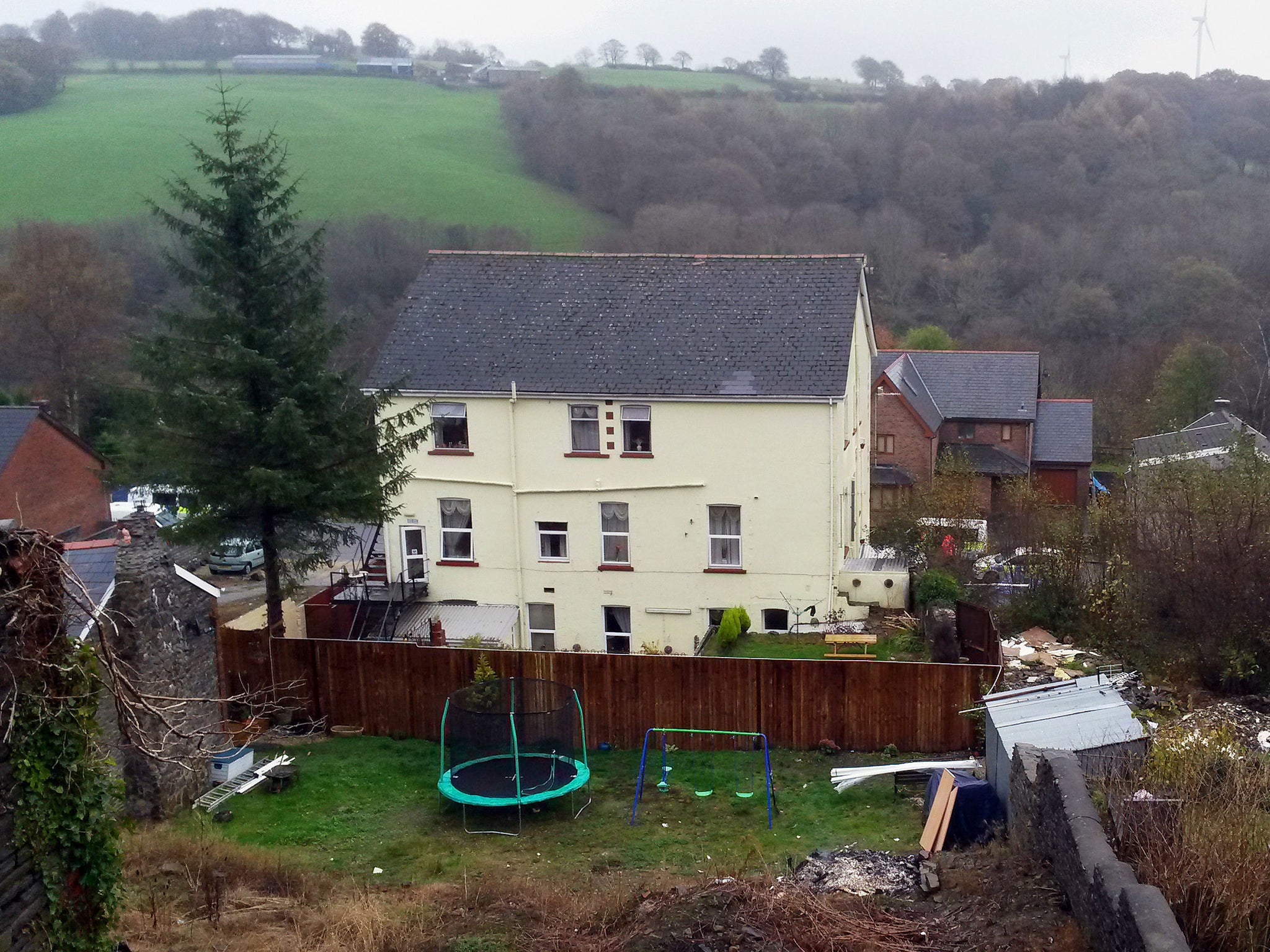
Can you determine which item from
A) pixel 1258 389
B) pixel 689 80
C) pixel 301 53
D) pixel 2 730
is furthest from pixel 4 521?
pixel 301 53

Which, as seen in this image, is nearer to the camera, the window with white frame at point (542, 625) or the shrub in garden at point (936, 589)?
the shrub in garden at point (936, 589)

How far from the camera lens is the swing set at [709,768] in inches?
629

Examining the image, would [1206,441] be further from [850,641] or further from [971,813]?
[971,813]

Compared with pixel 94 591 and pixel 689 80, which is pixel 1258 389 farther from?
pixel 689 80

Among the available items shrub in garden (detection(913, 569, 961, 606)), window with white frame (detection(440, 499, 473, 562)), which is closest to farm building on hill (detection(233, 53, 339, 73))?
window with white frame (detection(440, 499, 473, 562))

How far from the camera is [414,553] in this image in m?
25.9

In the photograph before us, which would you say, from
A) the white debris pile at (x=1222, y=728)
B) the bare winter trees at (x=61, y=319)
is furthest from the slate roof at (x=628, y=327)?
the bare winter trees at (x=61, y=319)

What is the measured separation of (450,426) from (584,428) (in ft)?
10.2

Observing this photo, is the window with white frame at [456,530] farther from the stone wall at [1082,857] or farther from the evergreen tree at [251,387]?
the stone wall at [1082,857]

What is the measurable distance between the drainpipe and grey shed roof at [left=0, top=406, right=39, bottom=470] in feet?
59.0

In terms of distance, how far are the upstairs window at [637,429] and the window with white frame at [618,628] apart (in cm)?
361

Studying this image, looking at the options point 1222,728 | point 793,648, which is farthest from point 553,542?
point 1222,728

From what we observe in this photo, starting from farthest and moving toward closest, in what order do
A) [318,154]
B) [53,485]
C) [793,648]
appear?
1. [318,154]
2. [53,485]
3. [793,648]

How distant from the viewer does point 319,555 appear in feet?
66.7
